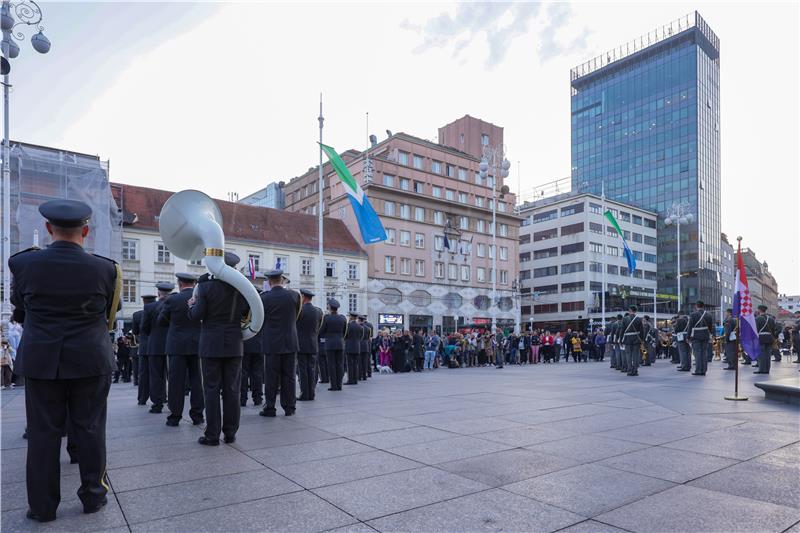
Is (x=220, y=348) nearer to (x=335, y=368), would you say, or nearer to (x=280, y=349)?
(x=280, y=349)

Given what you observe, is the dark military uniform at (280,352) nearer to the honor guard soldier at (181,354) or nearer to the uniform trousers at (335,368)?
the honor guard soldier at (181,354)

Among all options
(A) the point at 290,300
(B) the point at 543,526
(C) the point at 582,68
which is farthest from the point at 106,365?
(C) the point at 582,68

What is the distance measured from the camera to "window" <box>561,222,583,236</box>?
79750 millimetres

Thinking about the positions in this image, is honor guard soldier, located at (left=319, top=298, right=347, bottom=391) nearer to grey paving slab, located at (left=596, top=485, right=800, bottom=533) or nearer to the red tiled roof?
grey paving slab, located at (left=596, top=485, right=800, bottom=533)

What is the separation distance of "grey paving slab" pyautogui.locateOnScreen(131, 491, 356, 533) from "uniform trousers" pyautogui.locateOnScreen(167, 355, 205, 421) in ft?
13.8

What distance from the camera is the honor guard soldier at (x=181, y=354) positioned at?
7961 mm

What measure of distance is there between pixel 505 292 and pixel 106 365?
63.0 meters

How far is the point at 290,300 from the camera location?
9055 millimetres

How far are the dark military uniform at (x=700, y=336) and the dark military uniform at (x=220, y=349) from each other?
566 inches

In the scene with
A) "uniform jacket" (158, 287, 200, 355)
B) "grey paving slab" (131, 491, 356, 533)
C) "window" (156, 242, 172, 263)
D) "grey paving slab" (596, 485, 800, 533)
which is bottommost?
"grey paving slab" (131, 491, 356, 533)

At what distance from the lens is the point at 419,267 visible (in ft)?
194

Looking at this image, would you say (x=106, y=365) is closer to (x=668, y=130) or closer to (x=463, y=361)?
(x=463, y=361)

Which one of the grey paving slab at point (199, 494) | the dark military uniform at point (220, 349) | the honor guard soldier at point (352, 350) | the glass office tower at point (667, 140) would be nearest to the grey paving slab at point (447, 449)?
the grey paving slab at point (199, 494)

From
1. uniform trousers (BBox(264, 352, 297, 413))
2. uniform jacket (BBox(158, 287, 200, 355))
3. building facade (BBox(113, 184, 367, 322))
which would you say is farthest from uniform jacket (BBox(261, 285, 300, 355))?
building facade (BBox(113, 184, 367, 322))
